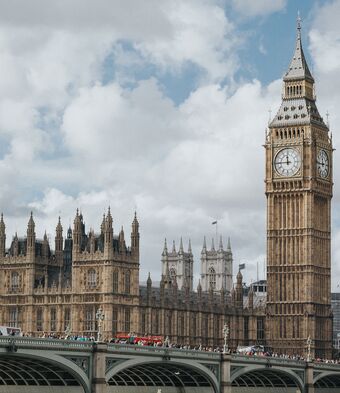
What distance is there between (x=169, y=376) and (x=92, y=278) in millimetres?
40185

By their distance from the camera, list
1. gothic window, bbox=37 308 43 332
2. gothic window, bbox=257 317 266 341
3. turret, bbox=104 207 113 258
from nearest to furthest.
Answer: turret, bbox=104 207 113 258 → gothic window, bbox=37 308 43 332 → gothic window, bbox=257 317 266 341

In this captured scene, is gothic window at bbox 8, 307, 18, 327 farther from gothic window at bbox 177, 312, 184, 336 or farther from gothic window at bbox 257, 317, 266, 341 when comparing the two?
gothic window at bbox 257, 317, 266, 341

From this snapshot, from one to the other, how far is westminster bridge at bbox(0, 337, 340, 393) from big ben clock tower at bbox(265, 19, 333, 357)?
139ft

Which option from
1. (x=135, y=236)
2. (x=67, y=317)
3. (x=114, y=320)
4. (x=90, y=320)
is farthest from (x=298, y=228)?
(x=67, y=317)

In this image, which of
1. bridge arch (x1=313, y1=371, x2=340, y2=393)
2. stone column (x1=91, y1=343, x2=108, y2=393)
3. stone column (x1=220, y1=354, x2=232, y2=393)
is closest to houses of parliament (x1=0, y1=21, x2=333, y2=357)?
bridge arch (x1=313, y1=371, x2=340, y2=393)

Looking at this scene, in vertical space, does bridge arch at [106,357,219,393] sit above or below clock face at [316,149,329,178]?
below

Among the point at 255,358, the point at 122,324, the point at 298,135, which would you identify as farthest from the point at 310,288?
the point at 255,358

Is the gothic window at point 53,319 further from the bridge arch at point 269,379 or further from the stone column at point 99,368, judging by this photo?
the stone column at point 99,368

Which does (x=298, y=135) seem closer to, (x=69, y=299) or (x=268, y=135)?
(x=268, y=135)

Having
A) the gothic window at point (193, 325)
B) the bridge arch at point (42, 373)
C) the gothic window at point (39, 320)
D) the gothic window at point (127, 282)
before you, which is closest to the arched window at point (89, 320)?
the gothic window at point (127, 282)

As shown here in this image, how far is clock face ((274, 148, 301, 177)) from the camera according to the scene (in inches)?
6476

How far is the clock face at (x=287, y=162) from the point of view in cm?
16450

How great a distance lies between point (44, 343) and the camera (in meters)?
82.2

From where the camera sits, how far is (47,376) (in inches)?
3531
